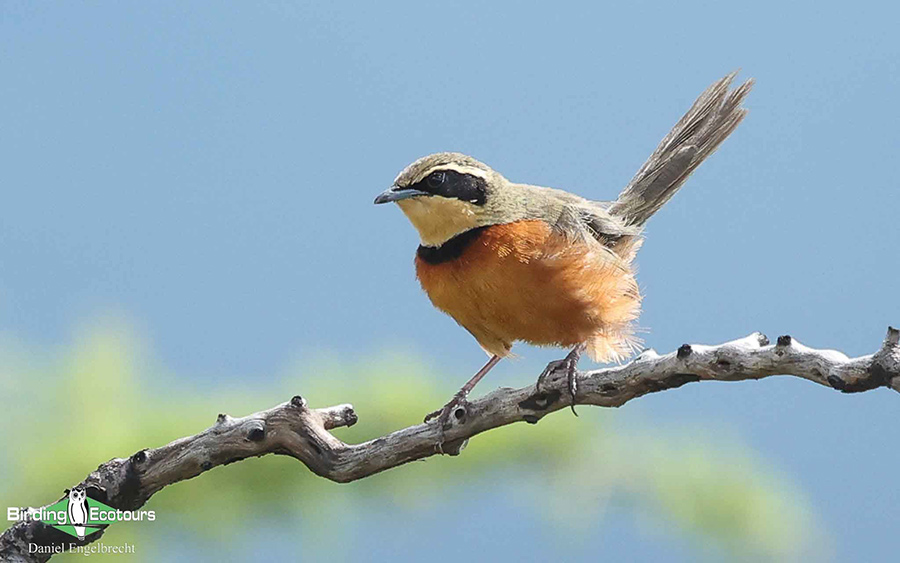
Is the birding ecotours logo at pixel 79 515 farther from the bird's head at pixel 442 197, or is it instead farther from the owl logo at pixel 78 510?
the bird's head at pixel 442 197

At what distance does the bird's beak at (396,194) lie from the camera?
384 centimetres

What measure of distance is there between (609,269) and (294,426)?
1.36 metres

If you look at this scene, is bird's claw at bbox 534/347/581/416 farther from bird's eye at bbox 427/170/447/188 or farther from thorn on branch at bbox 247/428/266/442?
thorn on branch at bbox 247/428/266/442

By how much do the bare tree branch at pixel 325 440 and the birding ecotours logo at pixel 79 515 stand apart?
3 centimetres

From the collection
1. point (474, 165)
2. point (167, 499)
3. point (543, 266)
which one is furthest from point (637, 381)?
point (167, 499)

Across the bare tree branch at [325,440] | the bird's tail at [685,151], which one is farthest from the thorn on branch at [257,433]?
the bird's tail at [685,151]

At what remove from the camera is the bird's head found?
391cm

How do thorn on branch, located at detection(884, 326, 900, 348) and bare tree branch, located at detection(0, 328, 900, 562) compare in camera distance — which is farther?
bare tree branch, located at detection(0, 328, 900, 562)

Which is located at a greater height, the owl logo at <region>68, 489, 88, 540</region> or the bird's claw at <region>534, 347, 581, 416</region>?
the owl logo at <region>68, 489, 88, 540</region>

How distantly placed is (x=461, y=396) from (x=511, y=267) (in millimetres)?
550

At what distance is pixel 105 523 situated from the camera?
380cm

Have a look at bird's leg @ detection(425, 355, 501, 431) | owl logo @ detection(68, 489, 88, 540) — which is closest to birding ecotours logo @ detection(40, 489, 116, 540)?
owl logo @ detection(68, 489, 88, 540)

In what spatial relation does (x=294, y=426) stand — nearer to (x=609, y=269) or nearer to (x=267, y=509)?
(x=609, y=269)

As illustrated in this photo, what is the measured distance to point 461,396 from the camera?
3902 millimetres
